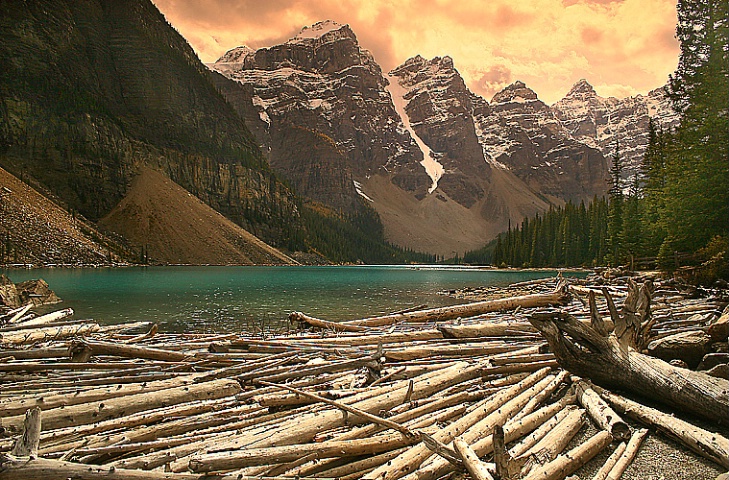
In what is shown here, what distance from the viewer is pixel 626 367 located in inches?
221

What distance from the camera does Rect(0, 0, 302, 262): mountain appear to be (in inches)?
4245

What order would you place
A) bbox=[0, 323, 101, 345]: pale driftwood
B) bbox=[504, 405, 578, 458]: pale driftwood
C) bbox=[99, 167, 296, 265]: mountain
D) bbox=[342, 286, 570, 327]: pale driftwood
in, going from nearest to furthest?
1. bbox=[504, 405, 578, 458]: pale driftwood
2. bbox=[0, 323, 101, 345]: pale driftwood
3. bbox=[342, 286, 570, 327]: pale driftwood
4. bbox=[99, 167, 296, 265]: mountain

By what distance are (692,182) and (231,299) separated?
31.5 m

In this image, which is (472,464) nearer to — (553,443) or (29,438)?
(553,443)

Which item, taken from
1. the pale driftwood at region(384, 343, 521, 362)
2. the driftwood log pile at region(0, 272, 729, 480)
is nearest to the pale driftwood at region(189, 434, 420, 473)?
the driftwood log pile at region(0, 272, 729, 480)

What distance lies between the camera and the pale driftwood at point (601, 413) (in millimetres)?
4551

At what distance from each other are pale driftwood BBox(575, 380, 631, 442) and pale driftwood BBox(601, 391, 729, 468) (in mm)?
269

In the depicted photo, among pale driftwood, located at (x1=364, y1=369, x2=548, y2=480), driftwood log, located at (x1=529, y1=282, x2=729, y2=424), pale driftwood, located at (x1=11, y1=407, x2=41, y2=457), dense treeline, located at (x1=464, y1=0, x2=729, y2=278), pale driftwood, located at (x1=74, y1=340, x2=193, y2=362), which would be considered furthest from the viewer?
dense treeline, located at (x1=464, y1=0, x2=729, y2=278)

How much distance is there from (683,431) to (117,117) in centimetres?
15700

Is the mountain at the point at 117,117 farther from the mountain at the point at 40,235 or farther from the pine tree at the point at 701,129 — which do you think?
the pine tree at the point at 701,129

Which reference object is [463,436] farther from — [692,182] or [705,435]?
[692,182]

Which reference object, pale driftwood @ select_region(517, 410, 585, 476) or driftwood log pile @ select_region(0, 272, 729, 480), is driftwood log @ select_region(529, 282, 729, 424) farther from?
pale driftwood @ select_region(517, 410, 585, 476)

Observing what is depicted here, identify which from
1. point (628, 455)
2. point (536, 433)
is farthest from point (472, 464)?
point (628, 455)

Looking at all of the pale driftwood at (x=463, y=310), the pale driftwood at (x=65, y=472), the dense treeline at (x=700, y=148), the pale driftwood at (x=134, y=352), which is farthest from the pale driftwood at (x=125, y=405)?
the dense treeline at (x=700, y=148)
